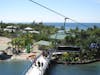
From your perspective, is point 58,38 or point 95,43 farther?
point 58,38

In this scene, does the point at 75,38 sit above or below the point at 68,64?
above

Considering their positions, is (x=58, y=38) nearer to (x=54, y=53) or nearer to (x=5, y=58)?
(x=54, y=53)

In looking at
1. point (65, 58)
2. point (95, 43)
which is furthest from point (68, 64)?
point (95, 43)

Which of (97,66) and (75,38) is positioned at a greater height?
(75,38)

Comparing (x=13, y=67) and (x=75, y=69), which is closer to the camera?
(x=75, y=69)

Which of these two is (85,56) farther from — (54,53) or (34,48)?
(34,48)

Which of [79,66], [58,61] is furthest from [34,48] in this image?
[79,66]

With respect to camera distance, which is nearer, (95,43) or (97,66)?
(97,66)

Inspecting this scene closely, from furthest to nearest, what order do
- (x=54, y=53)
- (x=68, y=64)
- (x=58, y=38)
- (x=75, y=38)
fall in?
(x=58, y=38)
(x=75, y=38)
(x=54, y=53)
(x=68, y=64)

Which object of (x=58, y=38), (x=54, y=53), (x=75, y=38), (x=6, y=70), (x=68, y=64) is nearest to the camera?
(x=6, y=70)
